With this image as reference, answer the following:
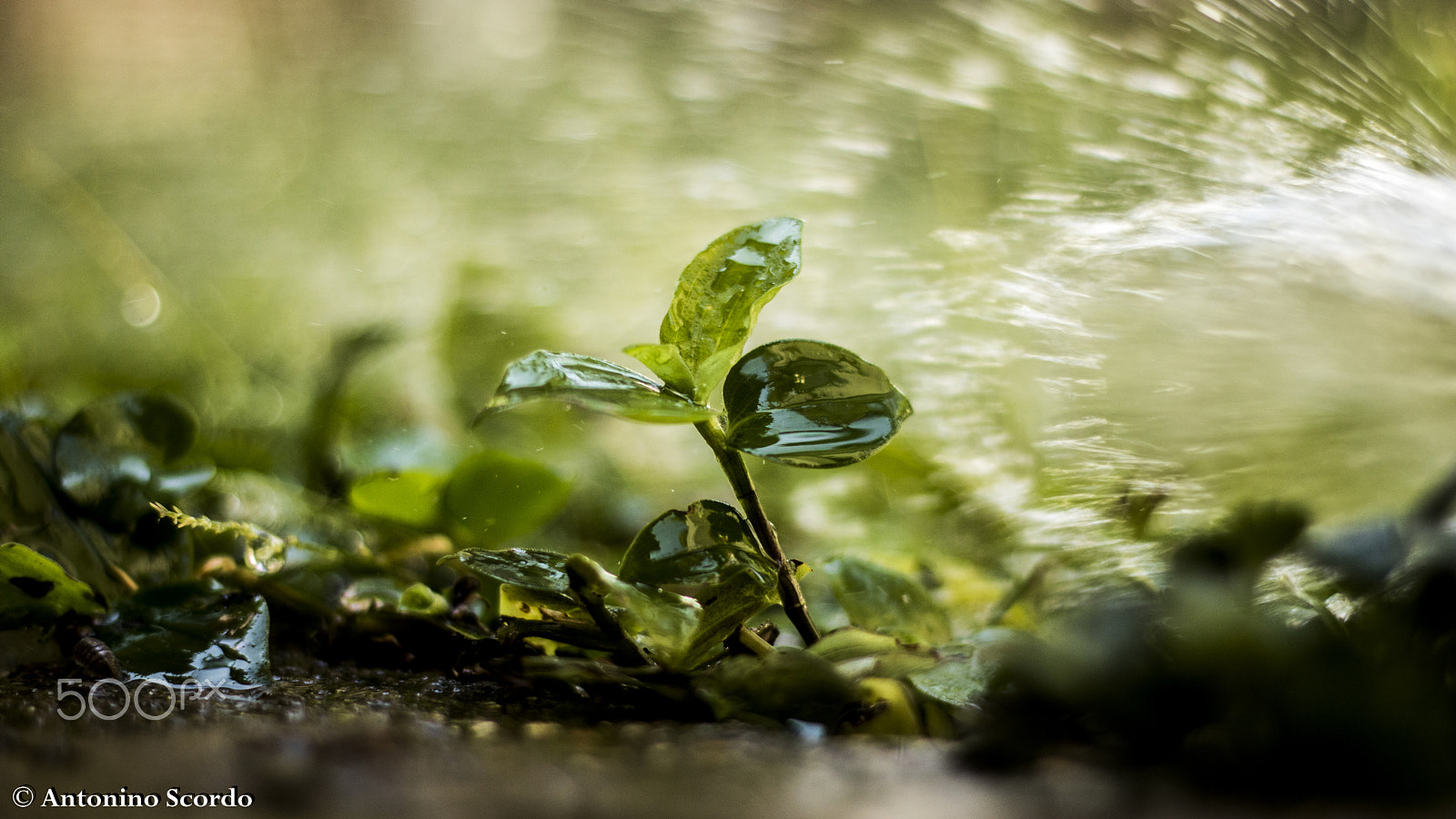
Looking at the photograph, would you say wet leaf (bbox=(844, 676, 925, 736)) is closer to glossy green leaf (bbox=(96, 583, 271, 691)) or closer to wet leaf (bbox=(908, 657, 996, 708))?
wet leaf (bbox=(908, 657, 996, 708))

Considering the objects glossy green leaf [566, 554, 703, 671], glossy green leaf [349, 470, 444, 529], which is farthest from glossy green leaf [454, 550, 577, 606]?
glossy green leaf [349, 470, 444, 529]

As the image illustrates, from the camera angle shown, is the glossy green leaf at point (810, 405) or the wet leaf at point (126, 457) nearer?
the glossy green leaf at point (810, 405)

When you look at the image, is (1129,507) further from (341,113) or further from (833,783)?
(341,113)

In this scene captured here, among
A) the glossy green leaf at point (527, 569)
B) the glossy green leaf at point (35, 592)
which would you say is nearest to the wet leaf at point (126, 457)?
the glossy green leaf at point (35, 592)

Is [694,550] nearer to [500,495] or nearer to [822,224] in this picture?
[500,495]

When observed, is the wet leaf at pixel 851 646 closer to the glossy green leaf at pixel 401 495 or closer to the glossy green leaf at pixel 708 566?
the glossy green leaf at pixel 708 566

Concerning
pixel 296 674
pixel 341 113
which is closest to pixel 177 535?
pixel 296 674
